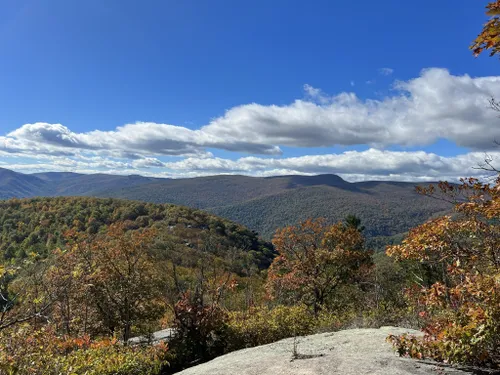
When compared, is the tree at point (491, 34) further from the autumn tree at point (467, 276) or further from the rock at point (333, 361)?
the rock at point (333, 361)

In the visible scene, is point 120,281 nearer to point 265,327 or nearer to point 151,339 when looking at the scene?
point 151,339

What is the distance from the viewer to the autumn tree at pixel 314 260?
1730cm

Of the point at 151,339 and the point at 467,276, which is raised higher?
the point at 467,276

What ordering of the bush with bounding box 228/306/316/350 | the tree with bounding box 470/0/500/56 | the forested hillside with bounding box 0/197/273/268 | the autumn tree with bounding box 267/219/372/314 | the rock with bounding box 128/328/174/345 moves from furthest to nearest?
the forested hillside with bounding box 0/197/273/268, the autumn tree with bounding box 267/219/372/314, the bush with bounding box 228/306/316/350, the rock with bounding box 128/328/174/345, the tree with bounding box 470/0/500/56

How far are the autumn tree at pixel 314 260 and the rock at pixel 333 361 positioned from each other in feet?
29.1

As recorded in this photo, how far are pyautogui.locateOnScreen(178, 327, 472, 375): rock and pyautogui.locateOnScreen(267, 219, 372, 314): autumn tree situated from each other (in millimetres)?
8884

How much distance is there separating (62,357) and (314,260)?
1214 centimetres

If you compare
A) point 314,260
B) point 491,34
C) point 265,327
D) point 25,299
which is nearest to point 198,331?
point 265,327

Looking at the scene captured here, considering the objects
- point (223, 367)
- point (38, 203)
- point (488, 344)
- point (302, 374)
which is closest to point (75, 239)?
point (223, 367)

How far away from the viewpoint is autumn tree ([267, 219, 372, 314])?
56.7ft

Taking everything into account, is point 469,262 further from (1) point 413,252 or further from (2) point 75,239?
(2) point 75,239

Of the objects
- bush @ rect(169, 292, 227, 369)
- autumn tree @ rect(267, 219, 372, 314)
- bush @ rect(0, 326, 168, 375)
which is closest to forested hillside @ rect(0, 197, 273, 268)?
autumn tree @ rect(267, 219, 372, 314)

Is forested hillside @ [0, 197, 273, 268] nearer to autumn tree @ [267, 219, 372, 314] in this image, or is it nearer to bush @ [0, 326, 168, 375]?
autumn tree @ [267, 219, 372, 314]

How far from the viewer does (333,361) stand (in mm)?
6086
